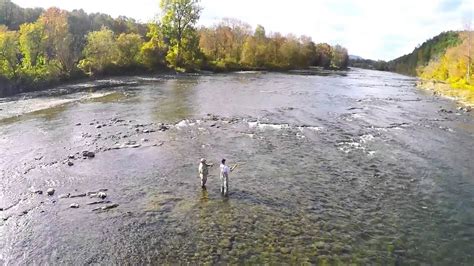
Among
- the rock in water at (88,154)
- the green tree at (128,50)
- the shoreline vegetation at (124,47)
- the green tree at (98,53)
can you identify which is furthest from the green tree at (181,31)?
the rock in water at (88,154)

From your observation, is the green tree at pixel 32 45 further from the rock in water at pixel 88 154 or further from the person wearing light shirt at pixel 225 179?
the person wearing light shirt at pixel 225 179

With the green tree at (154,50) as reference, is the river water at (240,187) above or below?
below

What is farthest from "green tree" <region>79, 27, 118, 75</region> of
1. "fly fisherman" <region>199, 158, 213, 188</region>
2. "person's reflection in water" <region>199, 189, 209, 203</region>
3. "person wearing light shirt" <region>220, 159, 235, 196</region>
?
"person wearing light shirt" <region>220, 159, 235, 196</region>

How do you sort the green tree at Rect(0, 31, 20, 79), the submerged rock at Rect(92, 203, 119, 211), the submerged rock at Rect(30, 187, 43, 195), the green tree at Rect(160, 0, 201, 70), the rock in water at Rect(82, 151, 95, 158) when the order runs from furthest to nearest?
the green tree at Rect(160, 0, 201, 70), the green tree at Rect(0, 31, 20, 79), the rock in water at Rect(82, 151, 95, 158), the submerged rock at Rect(30, 187, 43, 195), the submerged rock at Rect(92, 203, 119, 211)

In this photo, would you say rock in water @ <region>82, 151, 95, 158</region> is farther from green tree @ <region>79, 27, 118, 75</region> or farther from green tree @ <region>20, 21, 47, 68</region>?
green tree @ <region>79, 27, 118, 75</region>

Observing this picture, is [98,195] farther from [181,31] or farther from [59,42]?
[181,31]

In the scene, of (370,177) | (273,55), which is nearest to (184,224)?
(370,177)
